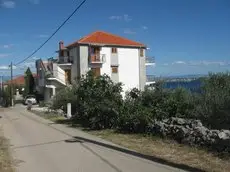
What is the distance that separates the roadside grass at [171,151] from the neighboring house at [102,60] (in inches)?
1600

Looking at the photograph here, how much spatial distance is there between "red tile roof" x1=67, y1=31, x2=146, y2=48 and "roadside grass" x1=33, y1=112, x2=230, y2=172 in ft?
136

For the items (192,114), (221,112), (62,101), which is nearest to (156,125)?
(192,114)

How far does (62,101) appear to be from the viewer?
3272 cm

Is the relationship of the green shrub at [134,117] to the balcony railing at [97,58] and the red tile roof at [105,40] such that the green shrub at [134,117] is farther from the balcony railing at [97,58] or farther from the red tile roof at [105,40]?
the red tile roof at [105,40]

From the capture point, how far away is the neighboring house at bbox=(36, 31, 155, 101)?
56.0 meters

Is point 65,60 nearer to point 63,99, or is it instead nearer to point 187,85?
point 63,99

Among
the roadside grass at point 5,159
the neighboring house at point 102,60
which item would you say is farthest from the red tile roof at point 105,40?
the roadside grass at point 5,159

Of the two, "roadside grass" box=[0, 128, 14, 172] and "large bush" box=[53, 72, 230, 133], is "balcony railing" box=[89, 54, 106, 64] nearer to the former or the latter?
"large bush" box=[53, 72, 230, 133]

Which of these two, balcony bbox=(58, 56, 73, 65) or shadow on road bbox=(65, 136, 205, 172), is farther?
balcony bbox=(58, 56, 73, 65)

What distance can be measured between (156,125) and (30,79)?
66.9 metres

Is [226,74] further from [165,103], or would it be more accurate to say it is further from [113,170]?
[113,170]

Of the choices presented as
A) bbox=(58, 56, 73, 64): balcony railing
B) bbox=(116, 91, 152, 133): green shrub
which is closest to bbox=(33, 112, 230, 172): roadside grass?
bbox=(116, 91, 152, 133): green shrub

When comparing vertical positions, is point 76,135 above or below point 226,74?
below

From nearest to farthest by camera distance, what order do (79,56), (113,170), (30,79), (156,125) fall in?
(113,170)
(156,125)
(79,56)
(30,79)
